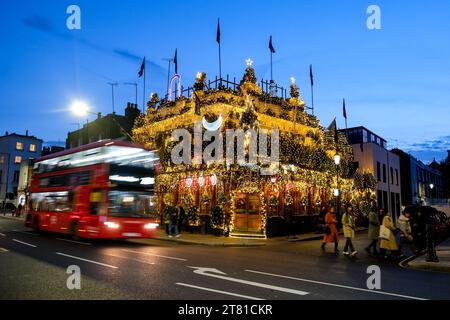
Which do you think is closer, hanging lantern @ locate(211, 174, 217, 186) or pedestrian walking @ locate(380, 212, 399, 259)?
pedestrian walking @ locate(380, 212, 399, 259)

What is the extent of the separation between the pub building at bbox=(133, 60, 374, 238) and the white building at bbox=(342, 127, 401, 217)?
6.18 m

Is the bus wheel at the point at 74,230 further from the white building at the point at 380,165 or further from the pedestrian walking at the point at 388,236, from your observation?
the white building at the point at 380,165

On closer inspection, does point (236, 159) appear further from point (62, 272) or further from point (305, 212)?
point (62, 272)

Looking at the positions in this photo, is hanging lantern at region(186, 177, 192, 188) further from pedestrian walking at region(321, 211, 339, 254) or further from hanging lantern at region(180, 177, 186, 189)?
pedestrian walking at region(321, 211, 339, 254)

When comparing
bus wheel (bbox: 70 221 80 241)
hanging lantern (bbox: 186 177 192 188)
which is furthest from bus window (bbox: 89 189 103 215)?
hanging lantern (bbox: 186 177 192 188)

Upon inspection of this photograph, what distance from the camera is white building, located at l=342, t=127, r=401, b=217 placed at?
3706cm

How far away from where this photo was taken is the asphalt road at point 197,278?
7.07 m

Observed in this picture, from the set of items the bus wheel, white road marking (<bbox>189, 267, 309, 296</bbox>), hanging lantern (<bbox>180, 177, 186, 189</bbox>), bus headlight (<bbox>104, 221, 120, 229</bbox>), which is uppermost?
hanging lantern (<bbox>180, 177, 186, 189</bbox>)

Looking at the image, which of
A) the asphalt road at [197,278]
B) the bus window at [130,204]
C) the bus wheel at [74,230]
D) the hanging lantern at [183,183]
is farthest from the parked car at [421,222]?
the bus wheel at [74,230]

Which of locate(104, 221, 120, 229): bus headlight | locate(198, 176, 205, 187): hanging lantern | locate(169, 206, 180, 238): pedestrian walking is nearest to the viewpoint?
locate(104, 221, 120, 229): bus headlight

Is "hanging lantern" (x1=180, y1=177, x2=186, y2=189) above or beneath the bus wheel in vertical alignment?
above

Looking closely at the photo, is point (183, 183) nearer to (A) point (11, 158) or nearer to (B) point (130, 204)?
(B) point (130, 204)

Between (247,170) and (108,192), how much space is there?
8.80m

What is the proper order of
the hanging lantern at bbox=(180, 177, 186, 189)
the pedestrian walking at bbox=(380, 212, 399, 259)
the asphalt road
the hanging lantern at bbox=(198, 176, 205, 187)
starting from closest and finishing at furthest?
the asphalt road < the pedestrian walking at bbox=(380, 212, 399, 259) < the hanging lantern at bbox=(198, 176, 205, 187) < the hanging lantern at bbox=(180, 177, 186, 189)
